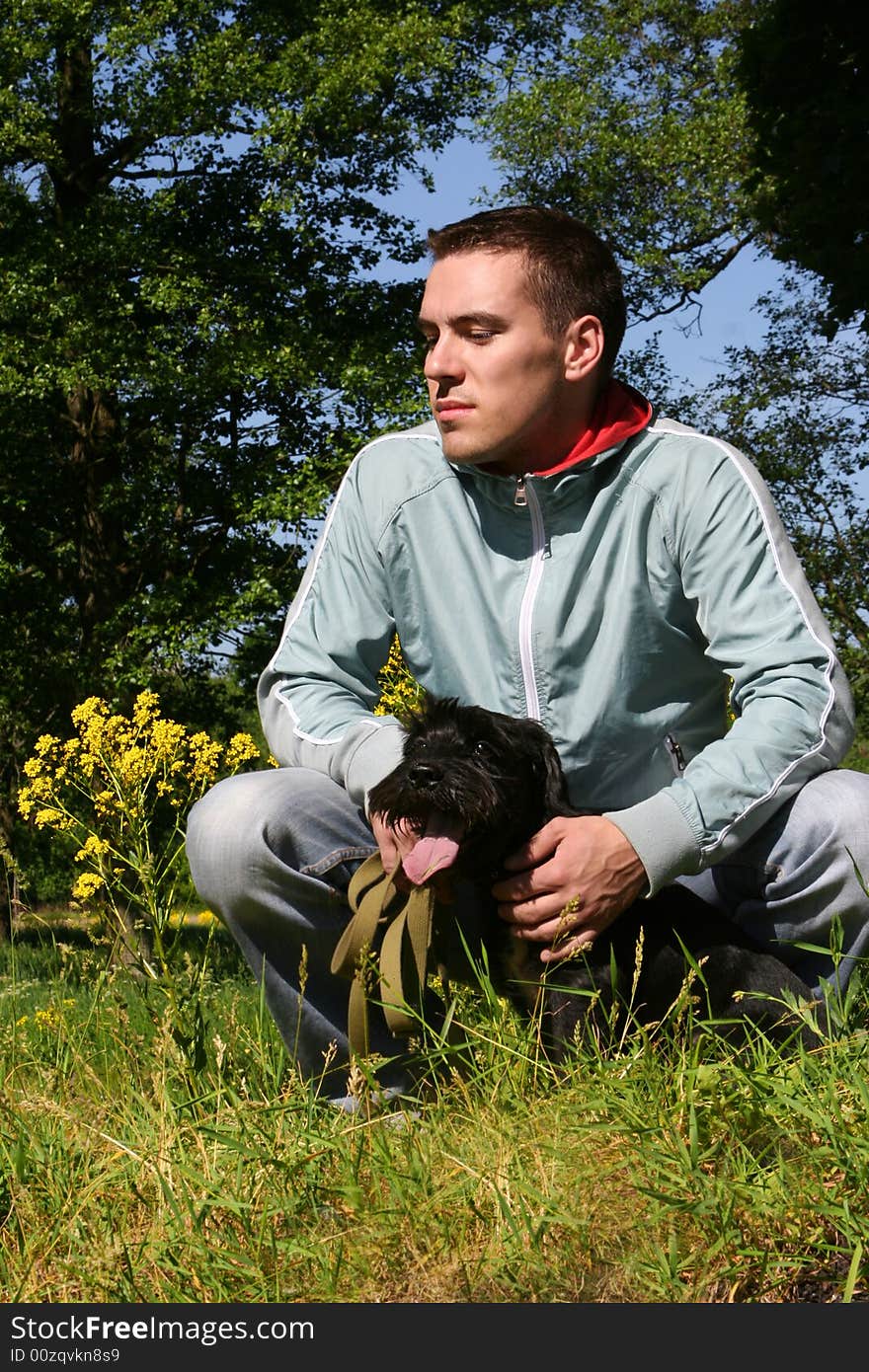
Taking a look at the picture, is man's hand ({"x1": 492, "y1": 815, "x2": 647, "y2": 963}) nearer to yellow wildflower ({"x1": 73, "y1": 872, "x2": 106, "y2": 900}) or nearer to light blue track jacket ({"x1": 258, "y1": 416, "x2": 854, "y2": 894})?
light blue track jacket ({"x1": 258, "y1": 416, "x2": 854, "y2": 894})

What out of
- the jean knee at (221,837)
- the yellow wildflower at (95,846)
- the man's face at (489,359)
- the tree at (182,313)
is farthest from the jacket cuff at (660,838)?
the tree at (182,313)

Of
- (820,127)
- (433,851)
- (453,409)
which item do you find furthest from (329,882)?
(820,127)

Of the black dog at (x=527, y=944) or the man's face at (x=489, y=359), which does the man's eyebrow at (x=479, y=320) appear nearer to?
the man's face at (x=489, y=359)

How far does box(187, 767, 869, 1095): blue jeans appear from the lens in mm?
2969

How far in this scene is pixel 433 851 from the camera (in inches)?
110

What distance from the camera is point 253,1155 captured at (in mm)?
2326

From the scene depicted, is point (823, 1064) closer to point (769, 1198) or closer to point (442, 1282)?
point (769, 1198)

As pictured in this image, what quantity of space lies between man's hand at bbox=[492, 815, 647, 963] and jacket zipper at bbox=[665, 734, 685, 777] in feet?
1.75

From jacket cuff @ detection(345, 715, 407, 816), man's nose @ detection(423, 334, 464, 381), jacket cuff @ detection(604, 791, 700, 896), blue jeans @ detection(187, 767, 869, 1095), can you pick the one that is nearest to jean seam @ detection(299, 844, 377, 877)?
blue jeans @ detection(187, 767, 869, 1095)

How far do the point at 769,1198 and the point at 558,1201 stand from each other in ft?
1.09

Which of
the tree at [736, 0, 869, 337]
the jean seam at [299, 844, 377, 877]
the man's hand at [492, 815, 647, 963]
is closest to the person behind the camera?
the man's hand at [492, 815, 647, 963]

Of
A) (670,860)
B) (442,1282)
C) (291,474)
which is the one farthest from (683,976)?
(291,474)

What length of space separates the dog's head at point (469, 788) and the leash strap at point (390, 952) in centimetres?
9

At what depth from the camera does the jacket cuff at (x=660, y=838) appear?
2.78 meters
